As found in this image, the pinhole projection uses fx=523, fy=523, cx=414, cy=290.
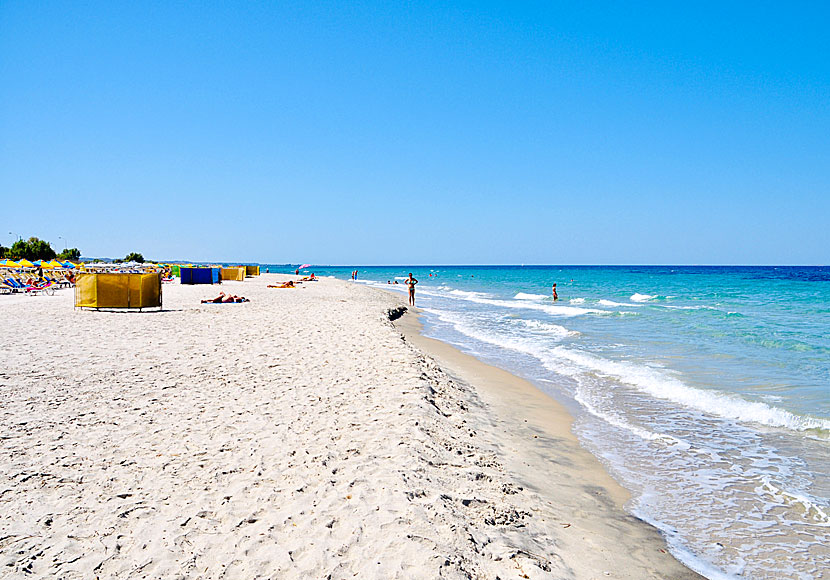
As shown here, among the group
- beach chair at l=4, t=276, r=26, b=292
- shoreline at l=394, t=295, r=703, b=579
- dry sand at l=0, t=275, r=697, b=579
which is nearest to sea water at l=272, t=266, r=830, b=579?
shoreline at l=394, t=295, r=703, b=579

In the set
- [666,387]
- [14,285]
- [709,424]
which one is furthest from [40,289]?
[709,424]

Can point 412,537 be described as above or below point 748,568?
above

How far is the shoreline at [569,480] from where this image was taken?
409cm

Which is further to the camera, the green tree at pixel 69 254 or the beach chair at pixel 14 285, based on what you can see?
the green tree at pixel 69 254

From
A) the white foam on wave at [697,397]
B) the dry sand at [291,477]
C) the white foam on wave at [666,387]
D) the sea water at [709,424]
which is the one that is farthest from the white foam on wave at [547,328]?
the dry sand at [291,477]

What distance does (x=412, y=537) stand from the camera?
12.0 feet

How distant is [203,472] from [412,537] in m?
2.12

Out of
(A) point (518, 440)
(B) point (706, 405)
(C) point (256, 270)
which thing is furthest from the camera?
(C) point (256, 270)

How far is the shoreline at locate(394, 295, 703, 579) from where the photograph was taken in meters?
4.09

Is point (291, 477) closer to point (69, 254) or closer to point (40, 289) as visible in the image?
point (40, 289)

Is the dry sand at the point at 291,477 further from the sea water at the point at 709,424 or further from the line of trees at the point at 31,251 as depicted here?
the line of trees at the point at 31,251

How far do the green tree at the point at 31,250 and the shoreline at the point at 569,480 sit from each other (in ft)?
226

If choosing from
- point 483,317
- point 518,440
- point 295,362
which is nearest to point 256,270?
point 483,317

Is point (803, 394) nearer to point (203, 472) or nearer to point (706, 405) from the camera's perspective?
point (706, 405)
